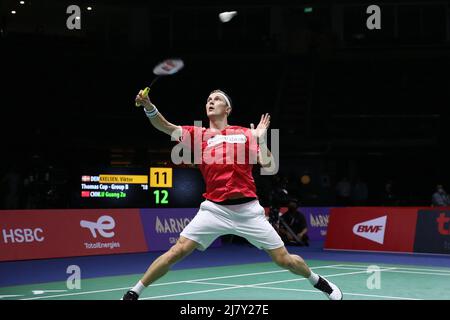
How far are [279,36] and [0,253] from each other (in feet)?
67.5

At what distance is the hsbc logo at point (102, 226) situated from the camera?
16062 millimetres

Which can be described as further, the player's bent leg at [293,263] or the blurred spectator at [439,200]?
the blurred spectator at [439,200]

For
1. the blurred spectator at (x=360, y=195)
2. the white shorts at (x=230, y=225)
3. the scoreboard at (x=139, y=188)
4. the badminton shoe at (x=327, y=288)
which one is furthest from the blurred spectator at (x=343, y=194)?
the white shorts at (x=230, y=225)

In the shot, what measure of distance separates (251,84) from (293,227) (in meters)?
12.6

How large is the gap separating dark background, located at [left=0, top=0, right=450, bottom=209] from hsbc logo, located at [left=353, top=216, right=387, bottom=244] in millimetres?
6428

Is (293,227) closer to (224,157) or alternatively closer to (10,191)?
(10,191)

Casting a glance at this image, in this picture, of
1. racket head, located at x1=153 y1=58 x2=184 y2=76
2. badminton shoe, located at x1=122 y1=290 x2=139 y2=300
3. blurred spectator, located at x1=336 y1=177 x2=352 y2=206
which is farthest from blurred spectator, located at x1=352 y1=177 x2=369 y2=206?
badminton shoe, located at x1=122 y1=290 x2=139 y2=300

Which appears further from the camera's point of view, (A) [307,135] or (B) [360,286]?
(A) [307,135]

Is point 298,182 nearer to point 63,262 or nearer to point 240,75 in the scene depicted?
point 240,75

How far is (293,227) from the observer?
19.3 meters

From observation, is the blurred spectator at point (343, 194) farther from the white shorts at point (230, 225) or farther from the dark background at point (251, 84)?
the white shorts at point (230, 225)

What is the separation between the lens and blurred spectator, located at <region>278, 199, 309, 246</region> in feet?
62.6

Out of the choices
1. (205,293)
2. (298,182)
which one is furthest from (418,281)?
(298,182)

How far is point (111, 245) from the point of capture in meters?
16.6
